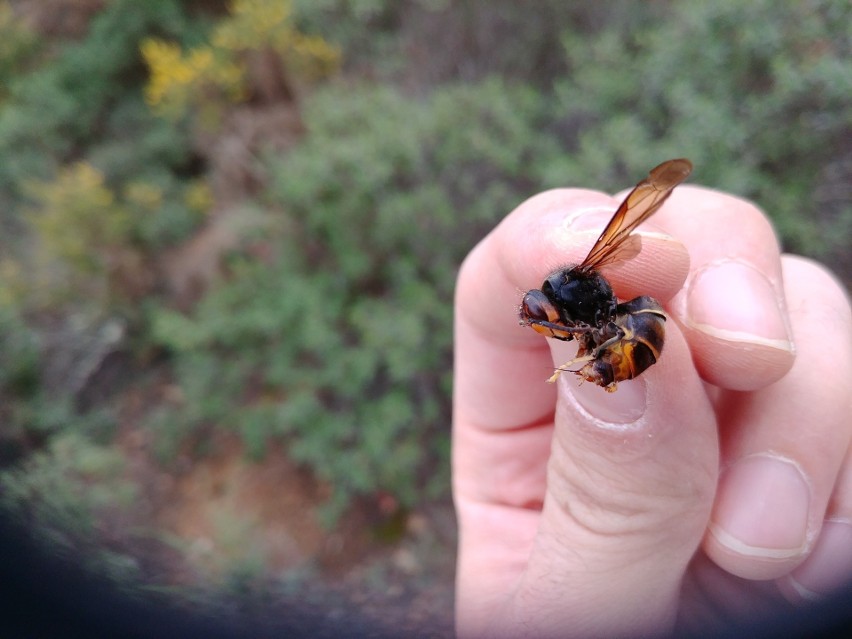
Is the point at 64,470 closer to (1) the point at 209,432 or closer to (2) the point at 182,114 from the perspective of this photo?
(1) the point at 209,432

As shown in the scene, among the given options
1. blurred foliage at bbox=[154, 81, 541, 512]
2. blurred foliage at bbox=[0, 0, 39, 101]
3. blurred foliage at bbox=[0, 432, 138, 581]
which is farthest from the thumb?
blurred foliage at bbox=[0, 0, 39, 101]

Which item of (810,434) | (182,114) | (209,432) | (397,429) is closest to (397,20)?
(182,114)

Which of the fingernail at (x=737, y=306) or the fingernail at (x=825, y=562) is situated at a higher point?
the fingernail at (x=737, y=306)

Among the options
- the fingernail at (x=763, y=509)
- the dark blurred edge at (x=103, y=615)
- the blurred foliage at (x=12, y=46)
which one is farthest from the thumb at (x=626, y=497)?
the blurred foliage at (x=12, y=46)

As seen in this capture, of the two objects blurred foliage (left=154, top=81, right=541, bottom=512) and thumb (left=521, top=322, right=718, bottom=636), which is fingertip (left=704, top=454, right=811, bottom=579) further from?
blurred foliage (left=154, top=81, right=541, bottom=512)

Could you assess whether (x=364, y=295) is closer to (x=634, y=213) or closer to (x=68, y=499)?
(x=68, y=499)

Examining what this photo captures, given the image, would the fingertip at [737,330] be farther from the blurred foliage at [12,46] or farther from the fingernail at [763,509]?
the blurred foliage at [12,46]

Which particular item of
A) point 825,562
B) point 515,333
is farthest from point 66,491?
point 825,562
